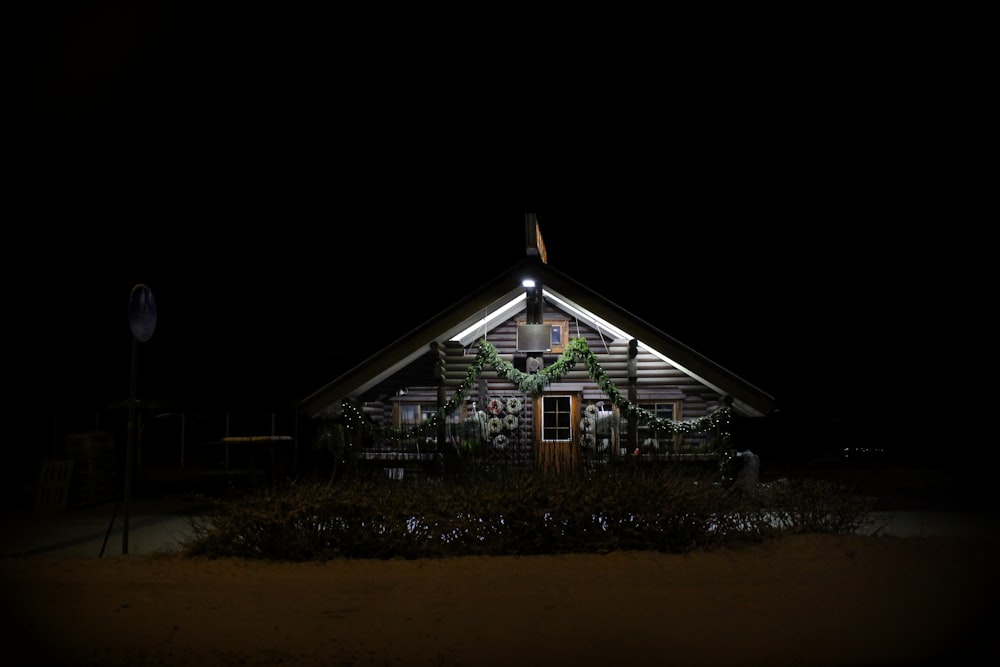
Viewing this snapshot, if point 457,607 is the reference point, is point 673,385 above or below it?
above

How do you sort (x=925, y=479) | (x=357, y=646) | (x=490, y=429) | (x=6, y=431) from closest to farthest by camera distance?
(x=357, y=646), (x=490, y=429), (x=925, y=479), (x=6, y=431)

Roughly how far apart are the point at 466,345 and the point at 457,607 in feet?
35.9

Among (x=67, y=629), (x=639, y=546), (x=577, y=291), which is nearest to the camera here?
(x=67, y=629)

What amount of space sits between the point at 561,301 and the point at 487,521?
830cm

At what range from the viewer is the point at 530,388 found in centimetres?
1820

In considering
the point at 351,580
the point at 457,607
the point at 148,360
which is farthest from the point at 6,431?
the point at 457,607

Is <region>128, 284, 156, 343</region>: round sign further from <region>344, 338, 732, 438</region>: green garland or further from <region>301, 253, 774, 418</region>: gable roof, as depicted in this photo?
<region>344, 338, 732, 438</region>: green garland

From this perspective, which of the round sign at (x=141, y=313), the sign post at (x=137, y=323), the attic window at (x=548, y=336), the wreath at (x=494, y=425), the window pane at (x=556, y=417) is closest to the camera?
the sign post at (x=137, y=323)

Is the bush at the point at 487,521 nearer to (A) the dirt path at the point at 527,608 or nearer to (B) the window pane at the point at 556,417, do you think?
(A) the dirt path at the point at 527,608

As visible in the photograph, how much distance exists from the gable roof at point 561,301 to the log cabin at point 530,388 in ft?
0.08

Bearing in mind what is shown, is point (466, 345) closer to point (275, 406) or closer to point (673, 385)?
point (673, 385)

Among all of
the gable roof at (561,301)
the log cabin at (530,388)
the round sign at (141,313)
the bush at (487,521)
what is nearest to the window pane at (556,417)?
the log cabin at (530,388)

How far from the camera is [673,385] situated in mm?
18844

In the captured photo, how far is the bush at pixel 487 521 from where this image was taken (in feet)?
34.8
